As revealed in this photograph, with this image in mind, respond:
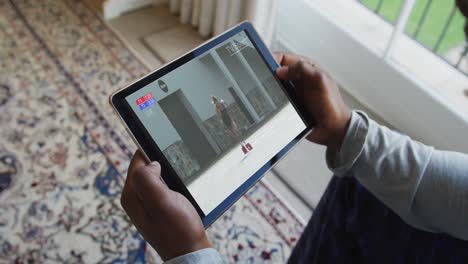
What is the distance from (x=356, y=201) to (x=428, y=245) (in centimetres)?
13

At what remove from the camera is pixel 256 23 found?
4.73ft

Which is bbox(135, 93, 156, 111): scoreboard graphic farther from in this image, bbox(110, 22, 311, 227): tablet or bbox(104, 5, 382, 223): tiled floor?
bbox(104, 5, 382, 223): tiled floor

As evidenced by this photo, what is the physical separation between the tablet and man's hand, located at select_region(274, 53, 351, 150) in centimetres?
2

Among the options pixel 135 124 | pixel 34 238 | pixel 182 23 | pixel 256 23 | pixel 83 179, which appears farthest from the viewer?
pixel 182 23

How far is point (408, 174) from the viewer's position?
595mm

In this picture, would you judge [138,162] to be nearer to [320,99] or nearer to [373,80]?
[320,99]

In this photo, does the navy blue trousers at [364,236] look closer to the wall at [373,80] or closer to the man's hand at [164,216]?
the man's hand at [164,216]

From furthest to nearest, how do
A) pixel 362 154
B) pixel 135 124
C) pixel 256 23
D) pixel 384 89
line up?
pixel 256 23 → pixel 384 89 → pixel 362 154 → pixel 135 124

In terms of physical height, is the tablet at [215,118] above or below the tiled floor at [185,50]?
above

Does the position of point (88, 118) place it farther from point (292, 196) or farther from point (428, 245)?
point (428, 245)

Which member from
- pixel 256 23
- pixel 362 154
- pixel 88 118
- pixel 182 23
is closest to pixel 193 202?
pixel 362 154

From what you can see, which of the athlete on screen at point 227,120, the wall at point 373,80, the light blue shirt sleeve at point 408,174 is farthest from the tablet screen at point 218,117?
the wall at point 373,80

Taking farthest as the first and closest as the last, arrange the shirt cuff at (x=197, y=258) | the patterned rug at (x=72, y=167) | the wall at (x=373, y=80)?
1. the wall at (x=373, y=80)
2. the patterned rug at (x=72, y=167)
3. the shirt cuff at (x=197, y=258)

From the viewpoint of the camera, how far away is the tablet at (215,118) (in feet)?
1.76
